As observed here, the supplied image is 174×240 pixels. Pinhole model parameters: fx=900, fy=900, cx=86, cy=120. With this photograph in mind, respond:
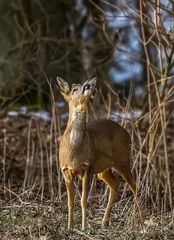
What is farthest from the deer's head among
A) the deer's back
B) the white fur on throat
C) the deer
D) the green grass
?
the green grass

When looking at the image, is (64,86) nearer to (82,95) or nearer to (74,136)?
(82,95)

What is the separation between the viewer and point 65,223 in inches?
304

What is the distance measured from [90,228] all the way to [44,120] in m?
10.6

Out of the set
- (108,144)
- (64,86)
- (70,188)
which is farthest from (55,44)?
(70,188)

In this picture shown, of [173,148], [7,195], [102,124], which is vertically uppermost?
[102,124]

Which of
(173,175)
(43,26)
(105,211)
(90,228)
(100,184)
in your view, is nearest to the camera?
(90,228)

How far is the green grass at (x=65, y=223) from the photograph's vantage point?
7.15 metres

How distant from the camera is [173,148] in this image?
55.7 ft

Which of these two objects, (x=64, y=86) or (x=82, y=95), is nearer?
(x=82, y=95)

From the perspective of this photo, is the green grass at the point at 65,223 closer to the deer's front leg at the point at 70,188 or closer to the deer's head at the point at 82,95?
the deer's front leg at the point at 70,188

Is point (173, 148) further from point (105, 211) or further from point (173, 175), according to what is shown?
point (105, 211)

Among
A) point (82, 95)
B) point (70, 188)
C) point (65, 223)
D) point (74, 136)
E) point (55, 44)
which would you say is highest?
point (82, 95)

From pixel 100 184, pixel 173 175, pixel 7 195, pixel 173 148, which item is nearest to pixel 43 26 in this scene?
pixel 173 148

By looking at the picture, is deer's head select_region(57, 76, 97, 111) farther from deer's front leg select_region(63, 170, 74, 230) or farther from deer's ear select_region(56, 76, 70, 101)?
deer's front leg select_region(63, 170, 74, 230)
